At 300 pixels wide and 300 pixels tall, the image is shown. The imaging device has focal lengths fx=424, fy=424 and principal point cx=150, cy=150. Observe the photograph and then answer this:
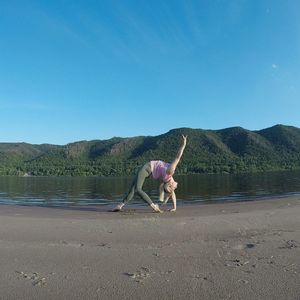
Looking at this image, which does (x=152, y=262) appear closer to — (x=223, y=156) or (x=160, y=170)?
(x=160, y=170)

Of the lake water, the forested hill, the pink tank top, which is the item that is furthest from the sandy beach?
the forested hill

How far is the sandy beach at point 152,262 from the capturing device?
5836mm

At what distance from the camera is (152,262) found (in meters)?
7.36

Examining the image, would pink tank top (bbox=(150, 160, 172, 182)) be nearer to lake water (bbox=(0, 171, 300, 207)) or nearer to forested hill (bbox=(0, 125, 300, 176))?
lake water (bbox=(0, 171, 300, 207))

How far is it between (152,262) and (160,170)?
33.1ft

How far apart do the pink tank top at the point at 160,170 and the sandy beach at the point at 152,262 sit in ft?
18.7

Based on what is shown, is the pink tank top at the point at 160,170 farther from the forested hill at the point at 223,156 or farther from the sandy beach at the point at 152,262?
the forested hill at the point at 223,156

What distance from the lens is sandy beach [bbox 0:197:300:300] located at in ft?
19.1

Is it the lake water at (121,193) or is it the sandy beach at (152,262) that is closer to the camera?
the sandy beach at (152,262)

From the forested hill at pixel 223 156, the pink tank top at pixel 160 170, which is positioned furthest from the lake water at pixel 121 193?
the forested hill at pixel 223 156

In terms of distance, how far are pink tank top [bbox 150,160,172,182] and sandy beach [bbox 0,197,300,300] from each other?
569cm

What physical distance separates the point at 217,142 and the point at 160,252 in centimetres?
18942

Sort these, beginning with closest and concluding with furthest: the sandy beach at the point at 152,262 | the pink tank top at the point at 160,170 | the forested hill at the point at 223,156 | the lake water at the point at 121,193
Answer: the sandy beach at the point at 152,262 < the pink tank top at the point at 160,170 < the lake water at the point at 121,193 < the forested hill at the point at 223,156

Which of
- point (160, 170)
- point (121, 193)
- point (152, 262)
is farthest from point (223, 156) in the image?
point (152, 262)
